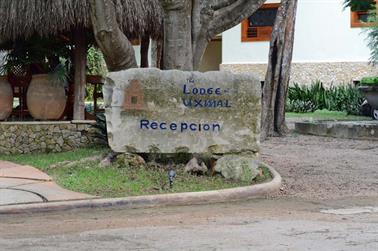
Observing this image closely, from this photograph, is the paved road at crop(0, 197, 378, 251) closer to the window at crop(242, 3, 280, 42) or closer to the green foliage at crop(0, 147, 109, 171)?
the green foliage at crop(0, 147, 109, 171)

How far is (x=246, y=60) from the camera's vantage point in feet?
94.8

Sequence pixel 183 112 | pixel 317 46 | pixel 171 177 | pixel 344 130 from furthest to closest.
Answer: pixel 317 46 → pixel 344 130 → pixel 183 112 → pixel 171 177

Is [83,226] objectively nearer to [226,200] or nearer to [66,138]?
[226,200]

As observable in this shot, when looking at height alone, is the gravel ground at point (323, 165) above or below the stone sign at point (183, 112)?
below

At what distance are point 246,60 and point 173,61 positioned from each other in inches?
698

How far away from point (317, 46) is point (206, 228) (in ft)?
70.4

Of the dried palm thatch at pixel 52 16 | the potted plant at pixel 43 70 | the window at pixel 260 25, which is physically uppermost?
the window at pixel 260 25

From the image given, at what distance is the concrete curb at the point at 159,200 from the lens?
830cm

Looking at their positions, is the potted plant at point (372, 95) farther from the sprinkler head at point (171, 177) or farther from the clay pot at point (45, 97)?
the sprinkler head at point (171, 177)

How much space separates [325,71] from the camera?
27.9m

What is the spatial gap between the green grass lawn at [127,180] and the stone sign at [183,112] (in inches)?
16.3

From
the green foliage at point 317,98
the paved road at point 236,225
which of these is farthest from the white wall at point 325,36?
the paved road at point 236,225

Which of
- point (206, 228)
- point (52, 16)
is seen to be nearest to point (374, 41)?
point (52, 16)

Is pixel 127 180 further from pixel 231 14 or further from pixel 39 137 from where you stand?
pixel 39 137
